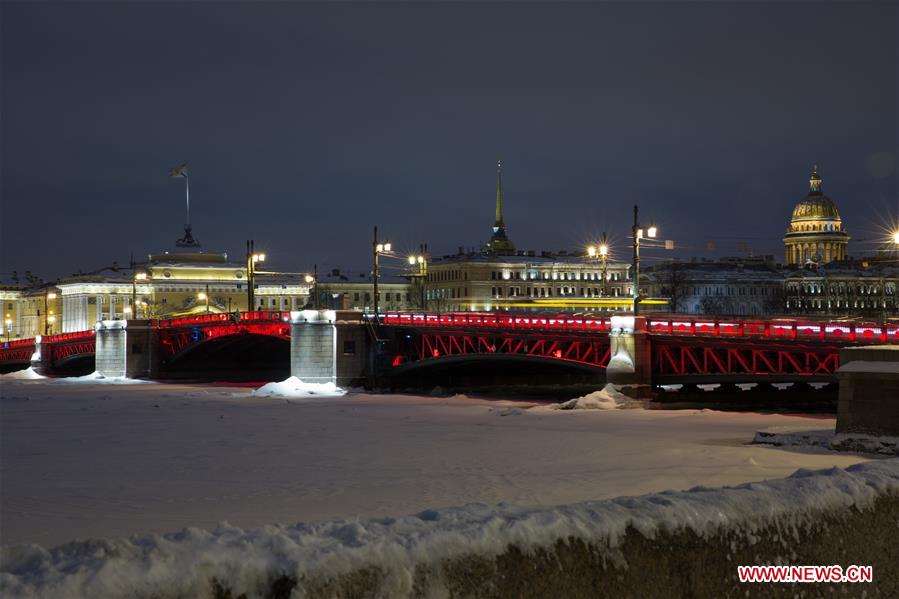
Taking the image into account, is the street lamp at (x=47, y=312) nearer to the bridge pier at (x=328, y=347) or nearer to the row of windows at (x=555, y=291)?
the row of windows at (x=555, y=291)

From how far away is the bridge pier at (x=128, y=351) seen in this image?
76.6 meters

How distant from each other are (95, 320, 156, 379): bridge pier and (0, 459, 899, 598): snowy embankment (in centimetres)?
6743

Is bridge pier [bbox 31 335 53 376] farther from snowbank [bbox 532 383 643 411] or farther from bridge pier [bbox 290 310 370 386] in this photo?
snowbank [bbox 532 383 643 411]

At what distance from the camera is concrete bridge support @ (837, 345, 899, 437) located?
2352cm

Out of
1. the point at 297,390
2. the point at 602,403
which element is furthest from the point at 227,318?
the point at 602,403

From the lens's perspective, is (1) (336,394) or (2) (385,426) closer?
(2) (385,426)

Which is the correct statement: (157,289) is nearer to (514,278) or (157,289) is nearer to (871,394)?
(514,278)

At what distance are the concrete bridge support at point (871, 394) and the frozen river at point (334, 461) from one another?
1.35 metres

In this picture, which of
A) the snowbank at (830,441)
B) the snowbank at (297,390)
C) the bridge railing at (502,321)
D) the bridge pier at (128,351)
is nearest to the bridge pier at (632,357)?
the bridge railing at (502,321)

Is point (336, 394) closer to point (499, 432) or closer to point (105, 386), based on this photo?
point (105, 386)

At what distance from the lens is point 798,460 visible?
22.6 metres

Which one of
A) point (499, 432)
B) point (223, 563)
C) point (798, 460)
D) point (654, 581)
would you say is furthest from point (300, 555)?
point (499, 432)

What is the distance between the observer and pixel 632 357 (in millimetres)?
42656

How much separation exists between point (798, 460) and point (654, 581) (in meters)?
12.3
